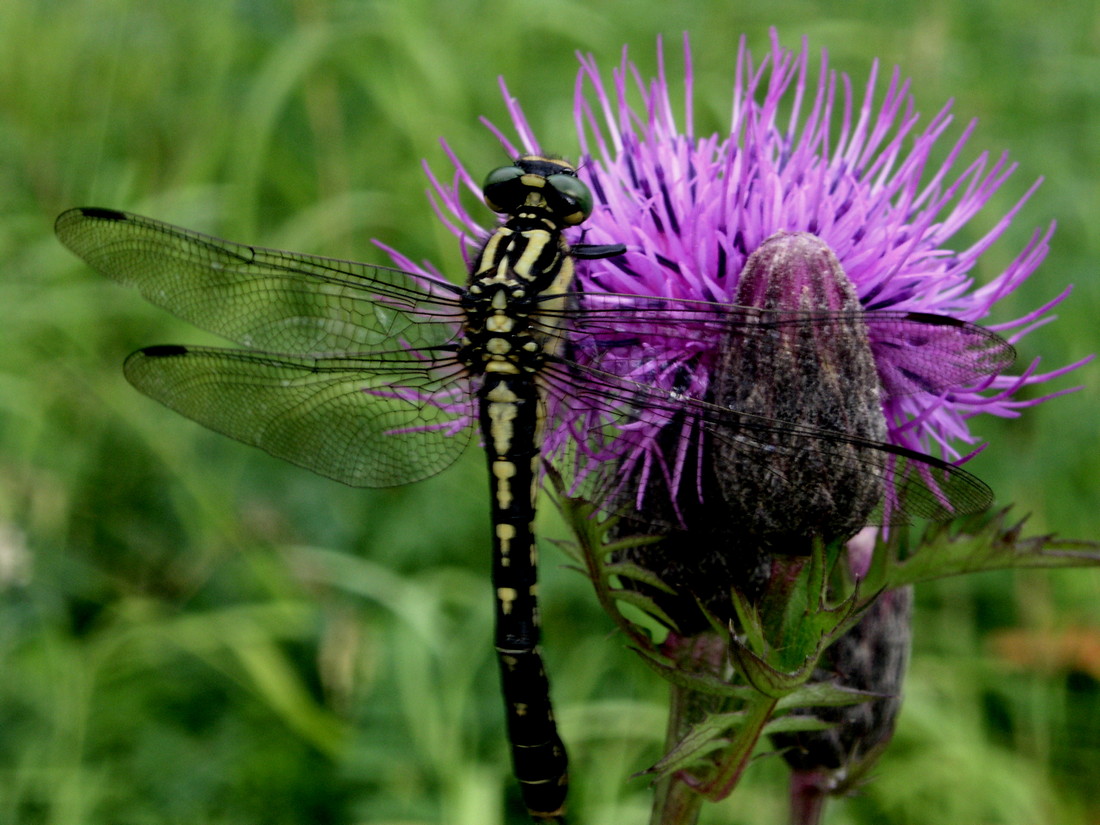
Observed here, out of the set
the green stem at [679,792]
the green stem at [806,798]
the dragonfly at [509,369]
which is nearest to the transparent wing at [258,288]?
the dragonfly at [509,369]

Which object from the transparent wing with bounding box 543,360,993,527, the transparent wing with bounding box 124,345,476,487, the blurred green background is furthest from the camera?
the blurred green background

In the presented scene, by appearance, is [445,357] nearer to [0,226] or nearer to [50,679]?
[50,679]

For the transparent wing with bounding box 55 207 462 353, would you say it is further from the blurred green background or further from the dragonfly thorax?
the blurred green background

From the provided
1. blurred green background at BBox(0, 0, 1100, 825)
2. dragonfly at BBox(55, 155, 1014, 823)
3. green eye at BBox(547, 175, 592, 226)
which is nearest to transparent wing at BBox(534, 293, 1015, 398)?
dragonfly at BBox(55, 155, 1014, 823)

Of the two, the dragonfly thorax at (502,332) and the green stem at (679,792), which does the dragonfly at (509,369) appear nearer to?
the dragonfly thorax at (502,332)

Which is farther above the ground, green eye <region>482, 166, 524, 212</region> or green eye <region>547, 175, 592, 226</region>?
green eye <region>482, 166, 524, 212</region>

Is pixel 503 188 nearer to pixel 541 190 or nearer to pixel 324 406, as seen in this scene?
pixel 541 190

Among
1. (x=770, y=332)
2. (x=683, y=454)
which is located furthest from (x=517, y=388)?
(x=770, y=332)
